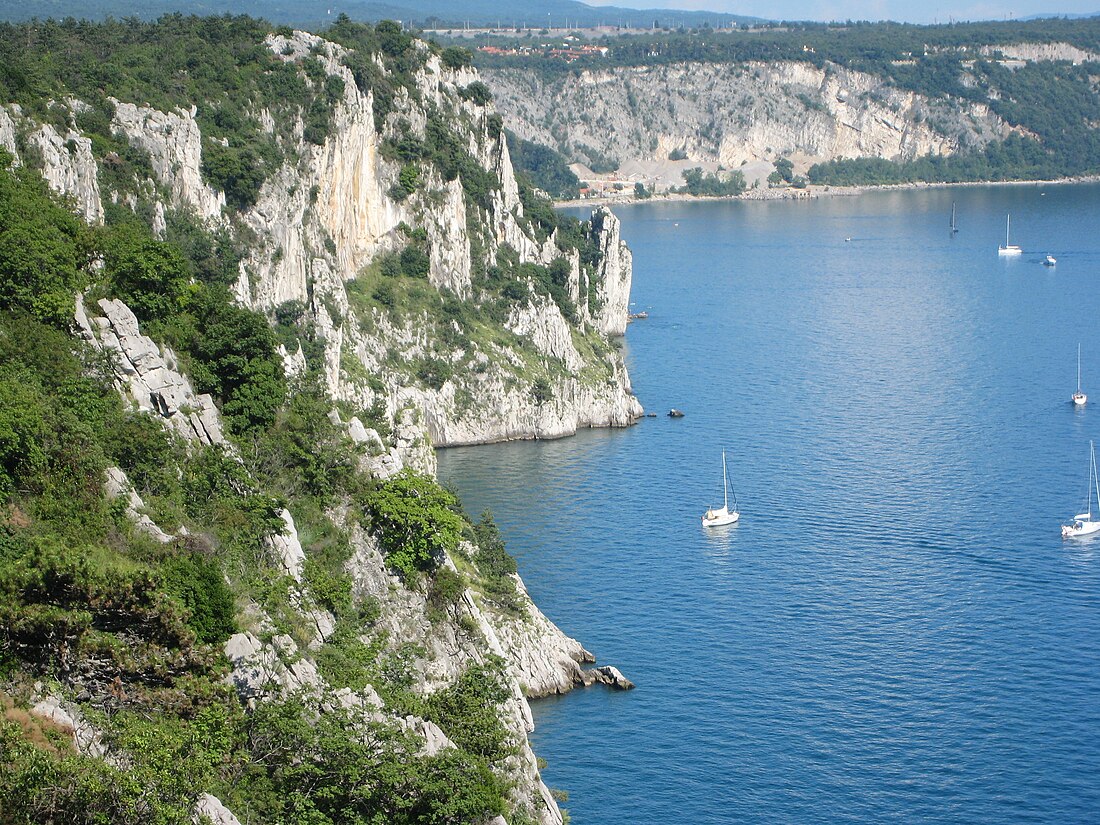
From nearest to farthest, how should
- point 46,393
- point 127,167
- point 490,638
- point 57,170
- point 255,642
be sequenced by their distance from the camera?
1. point 255,642
2. point 46,393
3. point 490,638
4. point 57,170
5. point 127,167

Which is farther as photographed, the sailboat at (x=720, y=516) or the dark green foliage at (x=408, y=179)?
the dark green foliage at (x=408, y=179)

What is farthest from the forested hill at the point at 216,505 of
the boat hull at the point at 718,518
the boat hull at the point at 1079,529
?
the boat hull at the point at 1079,529

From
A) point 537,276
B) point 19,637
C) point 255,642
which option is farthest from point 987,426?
point 19,637

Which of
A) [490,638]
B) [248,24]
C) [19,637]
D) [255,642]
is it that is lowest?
[490,638]

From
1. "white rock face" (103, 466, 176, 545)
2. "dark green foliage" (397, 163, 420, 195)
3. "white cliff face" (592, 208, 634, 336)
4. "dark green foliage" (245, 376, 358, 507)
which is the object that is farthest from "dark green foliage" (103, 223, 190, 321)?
"white cliff face" (592, 208, 634, 336)

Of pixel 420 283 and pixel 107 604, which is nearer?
pixel 107 604

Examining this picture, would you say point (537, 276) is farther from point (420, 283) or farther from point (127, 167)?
point (127, 167)

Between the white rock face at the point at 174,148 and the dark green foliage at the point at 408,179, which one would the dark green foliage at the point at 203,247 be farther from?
the dark green foliage at the point at 408,179
